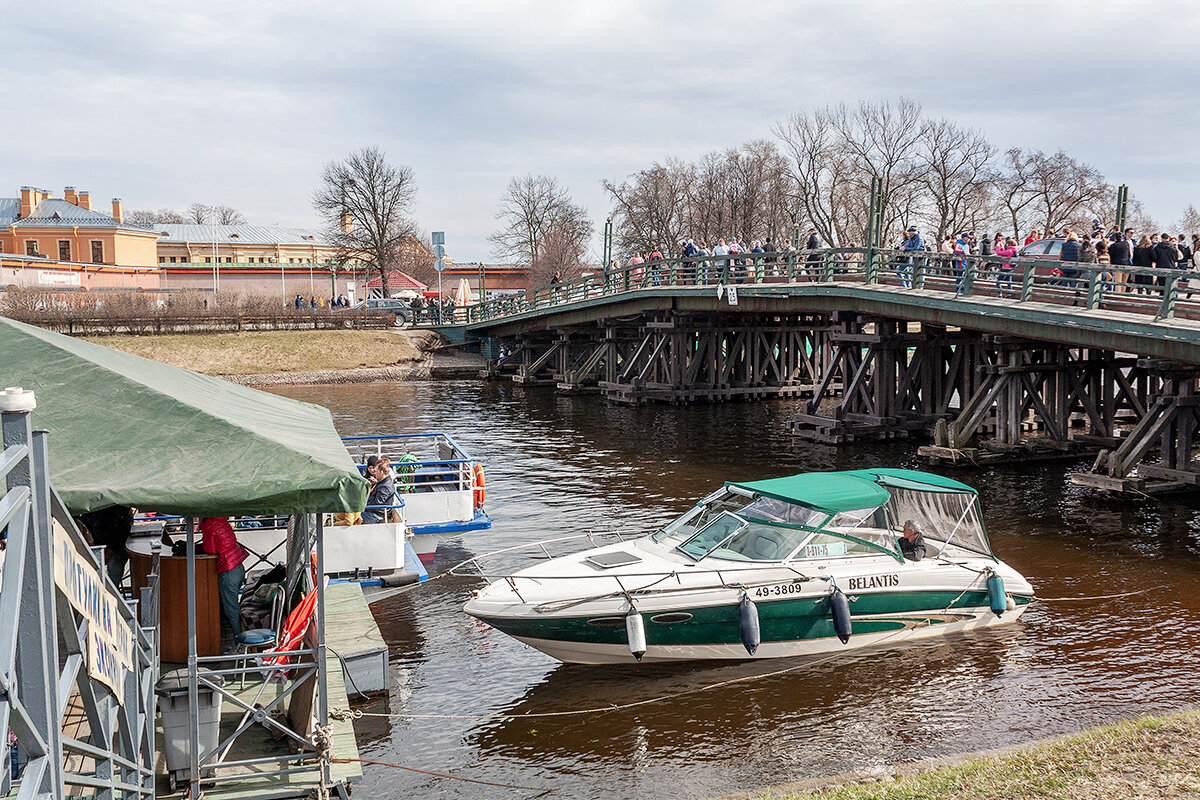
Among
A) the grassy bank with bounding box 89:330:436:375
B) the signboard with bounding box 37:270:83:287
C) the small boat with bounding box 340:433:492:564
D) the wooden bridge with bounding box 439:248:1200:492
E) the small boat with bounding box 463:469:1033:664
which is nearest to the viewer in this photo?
the small boat with bounding box 463:469:1033:664

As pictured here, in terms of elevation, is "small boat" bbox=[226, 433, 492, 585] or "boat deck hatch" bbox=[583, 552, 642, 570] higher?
"boat deck hatch" bbox=[583, 552, 642, 570]

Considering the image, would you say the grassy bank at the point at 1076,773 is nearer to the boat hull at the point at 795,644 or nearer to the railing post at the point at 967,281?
the boat hull at the point at 795,644

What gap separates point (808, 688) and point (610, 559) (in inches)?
112

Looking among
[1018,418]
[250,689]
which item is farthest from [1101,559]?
[250,689]

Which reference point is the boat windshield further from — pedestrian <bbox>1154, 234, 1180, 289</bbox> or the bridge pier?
the bridge pier

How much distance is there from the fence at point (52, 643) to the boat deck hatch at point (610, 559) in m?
6.95

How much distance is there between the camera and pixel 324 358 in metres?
56.1

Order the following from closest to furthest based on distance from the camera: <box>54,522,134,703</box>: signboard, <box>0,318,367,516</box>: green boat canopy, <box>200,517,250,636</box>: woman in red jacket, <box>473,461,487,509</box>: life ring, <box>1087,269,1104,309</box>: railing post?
<box>54,522,134,703</box>: signboard, <box>0,318,367,516</box>: green boat canopy, <box>200,517,250,636</box>: woman in red jacket, <box>473,461,487,509</box>: life ring, <box>1087,269,1104,309</box>: railing post

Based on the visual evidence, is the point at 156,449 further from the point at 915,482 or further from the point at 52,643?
the point at 915,482

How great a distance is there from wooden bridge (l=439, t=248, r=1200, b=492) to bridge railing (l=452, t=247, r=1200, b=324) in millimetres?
71

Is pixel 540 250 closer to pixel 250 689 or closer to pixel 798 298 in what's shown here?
pixel 798 298

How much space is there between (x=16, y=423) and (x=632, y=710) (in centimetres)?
866

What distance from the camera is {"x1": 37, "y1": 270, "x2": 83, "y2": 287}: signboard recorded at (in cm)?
6882

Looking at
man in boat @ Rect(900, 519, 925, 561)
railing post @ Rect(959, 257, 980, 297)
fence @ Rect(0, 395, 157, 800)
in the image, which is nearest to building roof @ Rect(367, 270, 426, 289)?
railing post @ Rect(959, 257, 980, 297)
